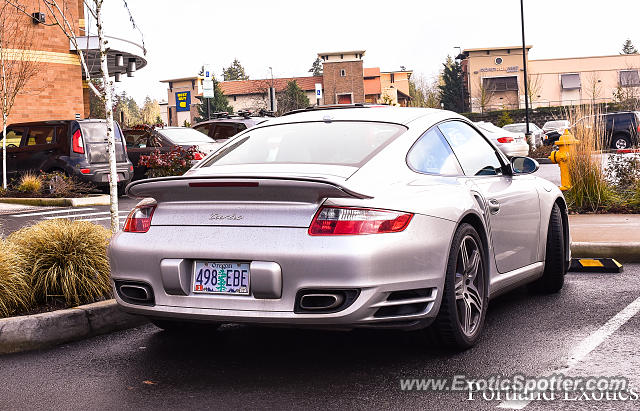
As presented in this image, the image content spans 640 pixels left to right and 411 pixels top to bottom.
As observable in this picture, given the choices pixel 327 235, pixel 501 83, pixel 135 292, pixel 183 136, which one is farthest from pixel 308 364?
pixel 501 83

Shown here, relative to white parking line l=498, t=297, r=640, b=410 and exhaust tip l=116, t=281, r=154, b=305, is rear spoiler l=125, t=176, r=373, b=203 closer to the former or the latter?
exhaust tip l=116, t=281, r=154, b=305

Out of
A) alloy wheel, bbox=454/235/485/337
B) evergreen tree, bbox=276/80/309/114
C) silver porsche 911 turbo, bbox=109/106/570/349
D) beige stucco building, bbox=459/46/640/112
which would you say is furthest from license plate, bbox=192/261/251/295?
beige stucco building, bbox=459/46/640/112

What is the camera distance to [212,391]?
13.7 ft

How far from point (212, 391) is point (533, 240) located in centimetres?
298

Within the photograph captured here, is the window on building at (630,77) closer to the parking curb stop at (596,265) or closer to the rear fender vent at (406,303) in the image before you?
the parking curb stop at (596,265)

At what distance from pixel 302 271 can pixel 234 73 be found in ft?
508

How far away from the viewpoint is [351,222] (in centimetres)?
418

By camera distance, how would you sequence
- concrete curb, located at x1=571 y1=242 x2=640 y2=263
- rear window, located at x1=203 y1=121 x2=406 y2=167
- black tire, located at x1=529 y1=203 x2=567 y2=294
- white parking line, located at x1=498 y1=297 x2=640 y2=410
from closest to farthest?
white parking line, located at x1=498 y1=297 x2=640 y2=410
rear window, located at x1=203 y1=121 x2=406 y2=167
black tire, located at x1=529 y1=203 x2=567 y2=294
concrete curb, located at x1=571 y1=242 x2=640 y2=263

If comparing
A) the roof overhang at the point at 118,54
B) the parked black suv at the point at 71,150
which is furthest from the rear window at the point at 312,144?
Answer: the roof overhang at the point at 118,54

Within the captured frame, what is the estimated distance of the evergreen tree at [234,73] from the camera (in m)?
156

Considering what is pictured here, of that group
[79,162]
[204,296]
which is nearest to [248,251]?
[204,296]

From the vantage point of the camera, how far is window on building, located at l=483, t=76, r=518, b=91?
93.5m

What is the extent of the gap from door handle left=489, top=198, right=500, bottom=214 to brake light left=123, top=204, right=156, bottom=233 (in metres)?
2.21

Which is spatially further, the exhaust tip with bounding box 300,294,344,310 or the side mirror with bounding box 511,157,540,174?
the side mirror with bounding box 511,157,540,174
